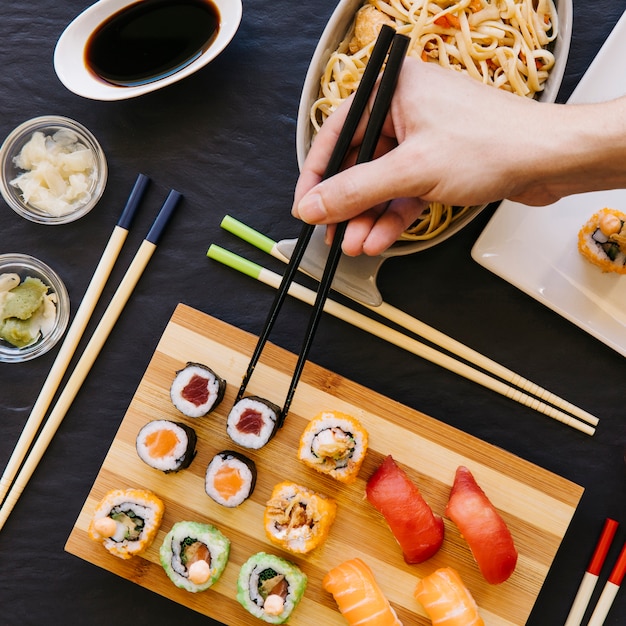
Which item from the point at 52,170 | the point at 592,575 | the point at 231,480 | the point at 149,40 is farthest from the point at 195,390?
the point at 592,575

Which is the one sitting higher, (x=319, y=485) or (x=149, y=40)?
(x=149, y=40)

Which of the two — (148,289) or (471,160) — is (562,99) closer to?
(471,160)

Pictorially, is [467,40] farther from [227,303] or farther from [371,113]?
[227,303]

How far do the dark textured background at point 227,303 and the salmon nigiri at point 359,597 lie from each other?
25.1 inches

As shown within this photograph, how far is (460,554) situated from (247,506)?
0.81m

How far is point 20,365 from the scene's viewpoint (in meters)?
2.56

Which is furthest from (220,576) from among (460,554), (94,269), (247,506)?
(94,269)

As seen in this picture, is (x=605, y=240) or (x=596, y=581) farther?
(x=596, y=581)

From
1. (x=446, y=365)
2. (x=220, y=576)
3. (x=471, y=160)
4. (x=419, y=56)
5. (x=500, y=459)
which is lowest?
(x=220, y=576)

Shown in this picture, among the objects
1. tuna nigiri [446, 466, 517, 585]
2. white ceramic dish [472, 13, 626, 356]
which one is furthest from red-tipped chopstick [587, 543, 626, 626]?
white ceramic dish [472, 13, 626, 356]

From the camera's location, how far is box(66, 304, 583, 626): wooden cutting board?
2340 millimetres

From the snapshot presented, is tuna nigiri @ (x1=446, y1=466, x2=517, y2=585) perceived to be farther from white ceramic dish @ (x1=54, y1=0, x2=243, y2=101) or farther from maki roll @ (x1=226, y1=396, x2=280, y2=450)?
white ceramic dish @ (x1=54, y1=0, x2=243, y2=101)

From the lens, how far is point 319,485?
2.38 m

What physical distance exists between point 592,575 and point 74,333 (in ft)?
7.27
